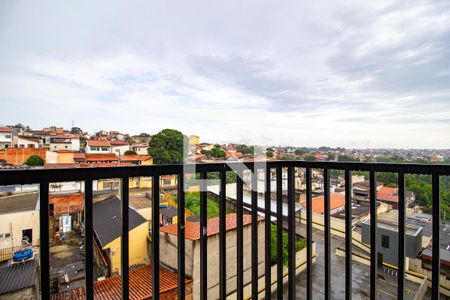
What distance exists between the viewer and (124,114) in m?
5.45

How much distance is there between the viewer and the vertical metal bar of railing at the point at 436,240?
1.17 m

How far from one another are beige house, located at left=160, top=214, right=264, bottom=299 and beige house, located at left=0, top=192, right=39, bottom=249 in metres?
0.55

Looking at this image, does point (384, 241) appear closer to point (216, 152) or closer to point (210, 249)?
point (210, 249)

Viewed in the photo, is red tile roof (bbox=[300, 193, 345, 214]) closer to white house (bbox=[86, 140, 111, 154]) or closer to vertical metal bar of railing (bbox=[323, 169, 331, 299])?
vertical metal bar of railing (bbox=[323, 169, 331, 299])

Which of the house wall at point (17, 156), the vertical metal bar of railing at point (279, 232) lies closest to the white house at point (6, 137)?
the house wall at point (17, 156)

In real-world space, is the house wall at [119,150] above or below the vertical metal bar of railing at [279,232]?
above

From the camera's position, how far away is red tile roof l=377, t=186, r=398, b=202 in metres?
1.31

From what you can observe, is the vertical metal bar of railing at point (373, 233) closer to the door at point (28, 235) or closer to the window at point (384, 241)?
the window at point (384, 241)

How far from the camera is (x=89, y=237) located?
96 centimetres

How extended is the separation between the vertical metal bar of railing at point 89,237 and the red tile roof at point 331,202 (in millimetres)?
1353

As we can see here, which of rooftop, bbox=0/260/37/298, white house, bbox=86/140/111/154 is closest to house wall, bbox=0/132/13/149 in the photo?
white house, bbox=86/140/111/154

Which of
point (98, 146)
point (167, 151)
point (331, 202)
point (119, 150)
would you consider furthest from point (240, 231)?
point (98, 146)

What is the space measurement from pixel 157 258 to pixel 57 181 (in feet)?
1.94

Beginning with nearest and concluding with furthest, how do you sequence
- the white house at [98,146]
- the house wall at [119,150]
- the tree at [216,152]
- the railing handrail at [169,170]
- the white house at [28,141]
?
the railing handrail at [169,170]
the tree at [216,152]
the white house at [28,141]
the house wall at [119,150]
the white house at [98,146]
